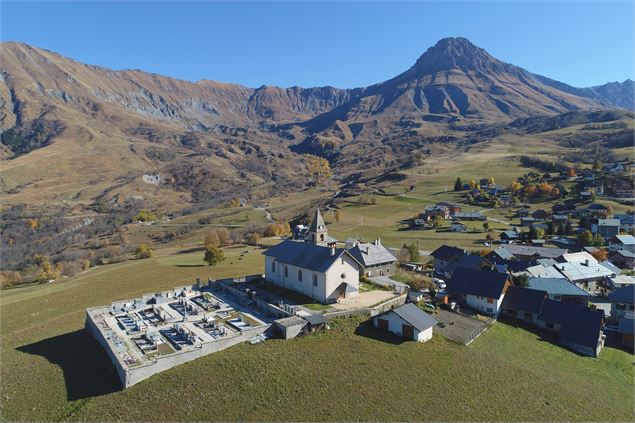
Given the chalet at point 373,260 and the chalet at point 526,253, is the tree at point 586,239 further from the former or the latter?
the chalet at point 373,260

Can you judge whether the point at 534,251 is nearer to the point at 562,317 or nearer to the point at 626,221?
the point at 562,317

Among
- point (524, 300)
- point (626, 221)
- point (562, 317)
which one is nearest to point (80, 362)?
point (524, 300)

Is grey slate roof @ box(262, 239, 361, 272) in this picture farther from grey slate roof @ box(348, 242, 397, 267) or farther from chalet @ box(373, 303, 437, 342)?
grey slate roof @ box(348, 242, 397, 267)

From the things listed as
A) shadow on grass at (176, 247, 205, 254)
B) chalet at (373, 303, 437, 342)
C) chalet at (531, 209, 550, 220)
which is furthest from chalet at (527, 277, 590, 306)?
shadow on grass at (176, 247, 205, 254)

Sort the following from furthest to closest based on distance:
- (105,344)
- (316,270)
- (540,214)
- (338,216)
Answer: (338,216) → (540,214) → (316,270) → (105,344)

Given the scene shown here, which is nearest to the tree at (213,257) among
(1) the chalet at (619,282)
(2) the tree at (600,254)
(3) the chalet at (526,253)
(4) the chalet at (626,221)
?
(3) the chalet at (526,253)
